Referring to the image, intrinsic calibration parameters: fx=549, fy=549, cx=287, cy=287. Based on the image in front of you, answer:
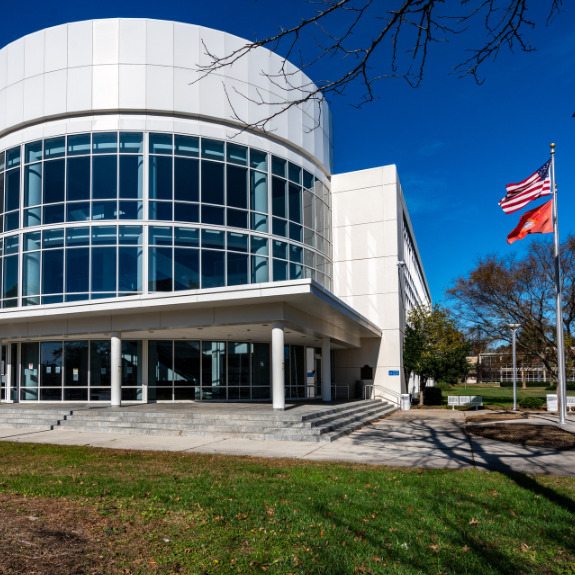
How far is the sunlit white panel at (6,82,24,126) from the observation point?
2820cm

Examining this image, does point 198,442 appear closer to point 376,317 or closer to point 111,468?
point 111,468

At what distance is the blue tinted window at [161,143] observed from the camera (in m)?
27.1

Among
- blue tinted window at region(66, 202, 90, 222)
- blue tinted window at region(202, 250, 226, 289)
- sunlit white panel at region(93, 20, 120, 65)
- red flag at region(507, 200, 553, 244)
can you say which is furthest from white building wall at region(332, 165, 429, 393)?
blue tinted window at region(66, 202, 90, 222)

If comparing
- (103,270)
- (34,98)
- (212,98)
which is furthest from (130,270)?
(34,98)

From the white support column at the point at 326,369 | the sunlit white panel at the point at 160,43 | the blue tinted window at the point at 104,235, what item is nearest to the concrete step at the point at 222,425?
the white support column at the point at 326,369

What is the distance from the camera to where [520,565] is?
17.4 feet

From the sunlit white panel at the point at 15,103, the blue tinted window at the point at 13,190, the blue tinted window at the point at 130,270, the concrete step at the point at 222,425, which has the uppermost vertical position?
the sunlit white panel at the point at 15,103

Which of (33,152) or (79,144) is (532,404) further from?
(33,152)

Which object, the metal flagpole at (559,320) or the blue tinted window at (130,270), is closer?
the metal flagpole at (559,320)

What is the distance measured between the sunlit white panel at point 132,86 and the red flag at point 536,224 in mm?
18287

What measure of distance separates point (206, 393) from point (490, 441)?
47.7 ft

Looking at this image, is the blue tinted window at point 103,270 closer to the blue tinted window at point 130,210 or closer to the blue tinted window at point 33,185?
the blue tinted window at point 130,210

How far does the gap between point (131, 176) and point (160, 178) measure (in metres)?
1.36

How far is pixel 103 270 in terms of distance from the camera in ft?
83.9
